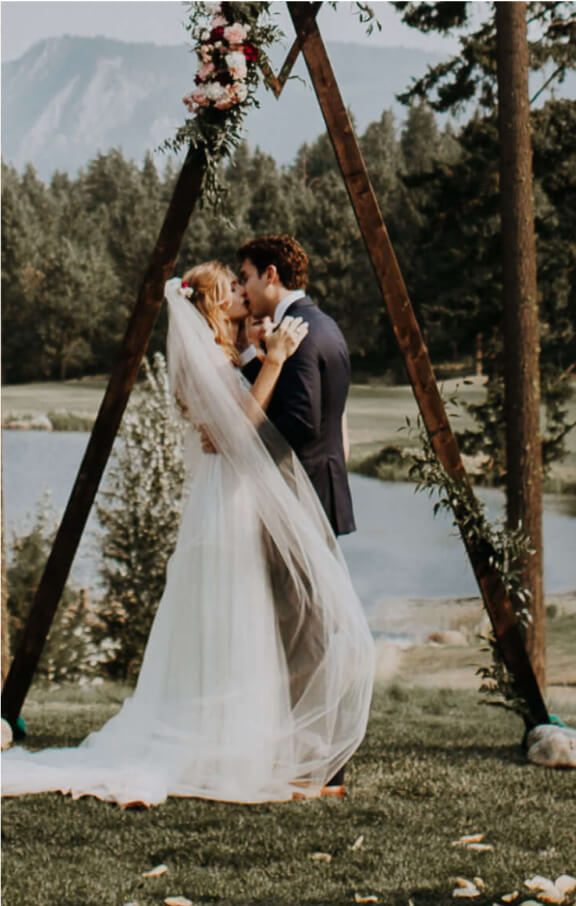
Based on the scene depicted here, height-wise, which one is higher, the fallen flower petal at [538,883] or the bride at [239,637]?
the bride at [239,637]

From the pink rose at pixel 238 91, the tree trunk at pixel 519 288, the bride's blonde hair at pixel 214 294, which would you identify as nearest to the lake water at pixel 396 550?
the tree trunk at pixel 519 288

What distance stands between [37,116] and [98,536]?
4275 mm

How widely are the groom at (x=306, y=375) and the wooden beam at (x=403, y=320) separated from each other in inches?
13.5

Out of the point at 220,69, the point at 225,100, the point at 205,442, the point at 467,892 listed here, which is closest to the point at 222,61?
the point at 220,69

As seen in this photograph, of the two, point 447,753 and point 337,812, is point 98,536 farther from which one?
point 337,812

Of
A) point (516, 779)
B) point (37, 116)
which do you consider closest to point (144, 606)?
point (516, 779)

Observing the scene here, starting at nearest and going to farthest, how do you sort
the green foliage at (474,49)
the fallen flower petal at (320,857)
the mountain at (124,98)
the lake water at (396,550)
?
the fallen flower petal at (320,857) → the green foliage at (474,49) → the lake water at (396,550) → the mountain at (124,98)

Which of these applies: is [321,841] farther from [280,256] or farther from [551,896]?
[280,256]

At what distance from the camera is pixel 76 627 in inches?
297

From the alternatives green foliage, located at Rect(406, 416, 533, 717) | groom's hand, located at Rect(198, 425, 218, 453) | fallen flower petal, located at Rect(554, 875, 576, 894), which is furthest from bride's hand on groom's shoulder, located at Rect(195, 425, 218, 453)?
fallen flower petal, located at Rect(554, 875, 576, 894)

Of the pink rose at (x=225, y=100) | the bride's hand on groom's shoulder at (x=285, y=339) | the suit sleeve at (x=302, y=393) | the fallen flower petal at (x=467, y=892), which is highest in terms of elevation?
the pink rose at (x=225, y=100)

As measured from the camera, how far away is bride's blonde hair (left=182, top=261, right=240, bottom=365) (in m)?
3.46

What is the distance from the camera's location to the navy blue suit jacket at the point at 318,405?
10.7 feet

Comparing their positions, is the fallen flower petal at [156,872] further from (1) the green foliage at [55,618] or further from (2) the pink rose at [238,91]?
(1) the green foliage at [55,618]
